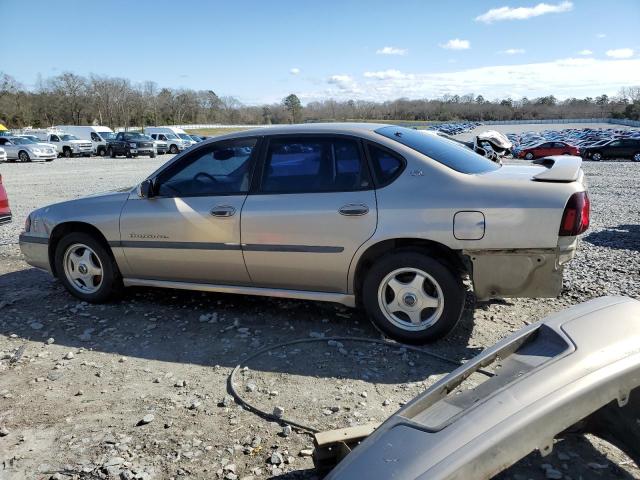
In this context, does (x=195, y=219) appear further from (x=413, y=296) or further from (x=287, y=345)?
(x=413, y=296)

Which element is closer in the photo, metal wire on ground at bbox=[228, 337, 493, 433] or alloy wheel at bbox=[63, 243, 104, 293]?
metal wire on ground at bbox=[228, 337, 493, 433]

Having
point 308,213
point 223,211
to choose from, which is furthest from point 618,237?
point 223,211

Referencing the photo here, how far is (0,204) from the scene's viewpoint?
6.49 meters

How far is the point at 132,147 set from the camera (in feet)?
123

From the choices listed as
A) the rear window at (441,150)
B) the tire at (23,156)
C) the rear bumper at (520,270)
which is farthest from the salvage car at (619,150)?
the tire at (23,156)

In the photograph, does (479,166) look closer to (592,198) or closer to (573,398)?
(573,398)

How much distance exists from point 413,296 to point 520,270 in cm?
77

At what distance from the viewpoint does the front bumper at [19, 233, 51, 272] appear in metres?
5.05

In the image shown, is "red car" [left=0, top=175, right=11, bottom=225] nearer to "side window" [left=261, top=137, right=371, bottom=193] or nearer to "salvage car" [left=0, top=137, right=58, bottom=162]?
"side window" [left=261, top=137, right=371, bottom=193]

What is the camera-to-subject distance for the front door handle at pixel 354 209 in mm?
3830

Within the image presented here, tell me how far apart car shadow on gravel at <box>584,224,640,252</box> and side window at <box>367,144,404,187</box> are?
4651 millimetres

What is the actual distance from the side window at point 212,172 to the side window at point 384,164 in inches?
42.1

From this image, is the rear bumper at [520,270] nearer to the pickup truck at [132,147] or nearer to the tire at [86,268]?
the tire at [86,268]

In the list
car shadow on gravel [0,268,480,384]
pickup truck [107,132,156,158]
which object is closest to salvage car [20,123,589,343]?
car shadow on gravel [0,268,480,384]
